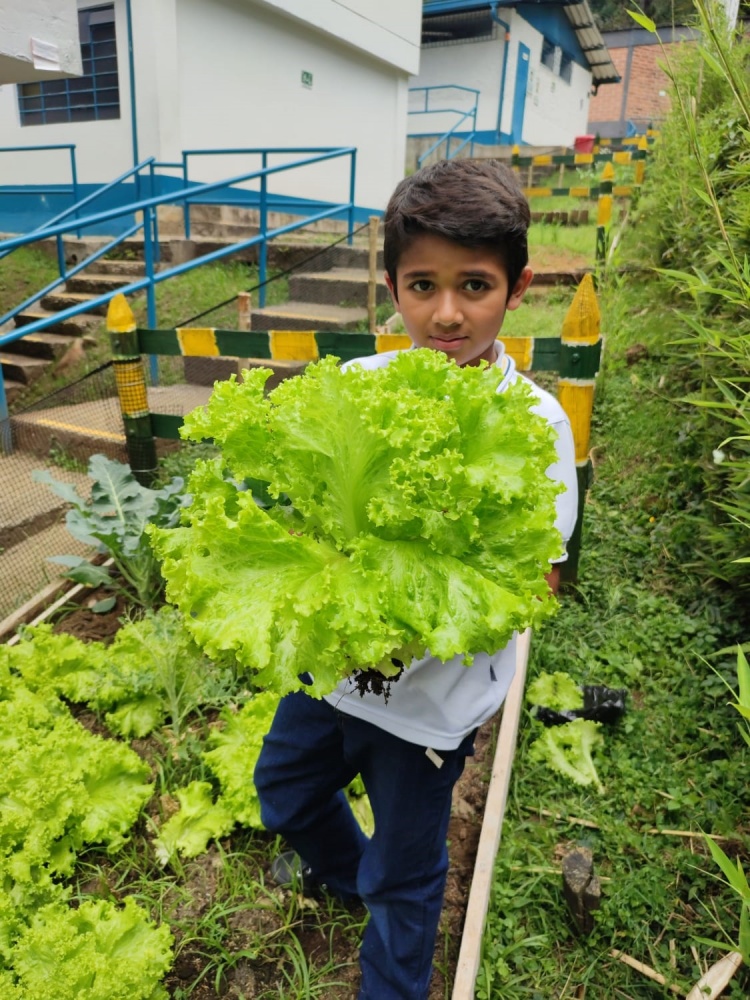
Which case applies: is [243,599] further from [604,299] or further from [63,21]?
[604,299]

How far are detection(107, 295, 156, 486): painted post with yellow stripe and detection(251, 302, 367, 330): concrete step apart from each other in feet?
11.2

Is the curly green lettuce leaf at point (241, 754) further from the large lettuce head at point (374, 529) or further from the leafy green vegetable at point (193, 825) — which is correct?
the large lettuce head at point (374, 529)

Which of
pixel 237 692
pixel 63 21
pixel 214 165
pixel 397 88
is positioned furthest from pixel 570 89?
pixel 237 692

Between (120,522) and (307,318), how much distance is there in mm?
4254

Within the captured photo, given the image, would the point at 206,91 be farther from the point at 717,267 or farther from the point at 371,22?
the point at 717,267

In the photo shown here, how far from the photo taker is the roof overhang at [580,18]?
1702 cm

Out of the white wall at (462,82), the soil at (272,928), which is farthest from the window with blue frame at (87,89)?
the white wall at (462,82)

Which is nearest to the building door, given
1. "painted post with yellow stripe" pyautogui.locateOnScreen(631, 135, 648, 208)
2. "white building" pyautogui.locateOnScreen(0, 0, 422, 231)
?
"white building" pyautogui.locateOnScreen(0, 0, 422, 231)

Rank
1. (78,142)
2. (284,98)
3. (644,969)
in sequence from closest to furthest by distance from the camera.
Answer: (644,969), (78,142), (284,98)

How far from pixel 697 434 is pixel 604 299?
251cm

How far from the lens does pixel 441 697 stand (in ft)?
4.90

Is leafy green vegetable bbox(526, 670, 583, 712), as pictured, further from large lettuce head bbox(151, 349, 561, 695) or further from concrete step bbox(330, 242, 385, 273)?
concrete step bbox(330, 242, 385, 273)

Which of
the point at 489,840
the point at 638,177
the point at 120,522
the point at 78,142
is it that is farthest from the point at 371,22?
the point at 489,840

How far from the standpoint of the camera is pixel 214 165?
9383 millimetres
